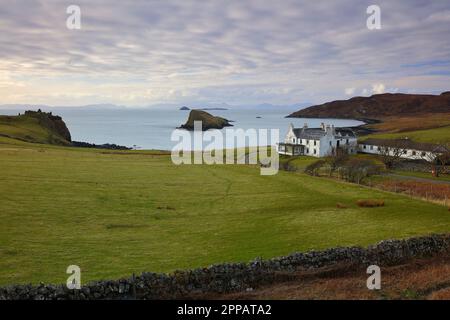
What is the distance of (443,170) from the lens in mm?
91812

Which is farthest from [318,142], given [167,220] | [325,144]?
[167,220]

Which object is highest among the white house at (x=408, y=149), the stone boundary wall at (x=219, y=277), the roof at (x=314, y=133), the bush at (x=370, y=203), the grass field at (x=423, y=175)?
the roof at (x=314, y=133)

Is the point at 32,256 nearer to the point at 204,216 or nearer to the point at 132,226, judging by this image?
the point at 132,226

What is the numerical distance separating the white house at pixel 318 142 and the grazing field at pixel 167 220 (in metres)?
58.8

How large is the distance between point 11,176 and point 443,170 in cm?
8787

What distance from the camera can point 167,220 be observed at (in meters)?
37.7

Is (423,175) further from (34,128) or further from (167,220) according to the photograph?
(34,128)

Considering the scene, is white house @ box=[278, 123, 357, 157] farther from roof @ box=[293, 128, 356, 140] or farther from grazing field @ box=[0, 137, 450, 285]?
grazing field @ box=[0, 137, 450, 285]

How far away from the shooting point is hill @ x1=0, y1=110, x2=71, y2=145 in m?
120

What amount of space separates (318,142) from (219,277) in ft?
328

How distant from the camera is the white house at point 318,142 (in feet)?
383

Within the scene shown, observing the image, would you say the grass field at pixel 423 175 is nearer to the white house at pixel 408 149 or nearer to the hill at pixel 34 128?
the white house at pixel 408 149

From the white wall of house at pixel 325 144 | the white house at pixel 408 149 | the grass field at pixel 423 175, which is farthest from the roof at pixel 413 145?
the grass field at pixel 423 175
